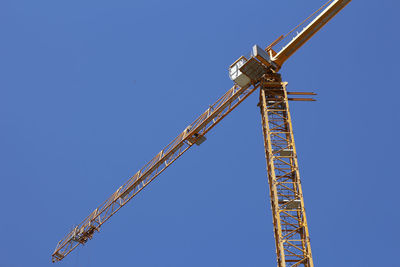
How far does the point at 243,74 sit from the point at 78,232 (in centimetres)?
3217

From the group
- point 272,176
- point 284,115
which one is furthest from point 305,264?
point 284,115

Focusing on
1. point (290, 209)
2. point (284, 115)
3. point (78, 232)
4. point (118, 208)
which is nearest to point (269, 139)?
point (284, 115)

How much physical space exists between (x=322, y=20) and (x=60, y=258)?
45710 mm

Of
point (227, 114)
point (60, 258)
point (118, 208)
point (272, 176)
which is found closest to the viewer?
point (272, 176)

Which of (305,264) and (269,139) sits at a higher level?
(269,139)

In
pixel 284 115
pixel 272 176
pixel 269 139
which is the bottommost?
pixel 272 176

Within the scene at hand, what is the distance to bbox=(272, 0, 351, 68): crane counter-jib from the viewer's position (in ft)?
137

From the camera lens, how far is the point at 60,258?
66500 mm

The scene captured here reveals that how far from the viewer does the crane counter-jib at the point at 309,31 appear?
41.6 metres

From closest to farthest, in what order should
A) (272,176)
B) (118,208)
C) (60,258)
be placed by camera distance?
1. (272,176)
2. (118,208)
3. (60,258)

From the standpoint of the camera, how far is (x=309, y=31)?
140ft

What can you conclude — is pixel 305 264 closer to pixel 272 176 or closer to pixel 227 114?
pixel 272 176

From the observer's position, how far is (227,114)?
4800 centimetres

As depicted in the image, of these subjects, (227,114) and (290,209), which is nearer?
(290,209)
